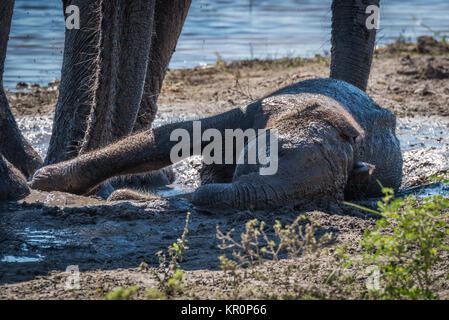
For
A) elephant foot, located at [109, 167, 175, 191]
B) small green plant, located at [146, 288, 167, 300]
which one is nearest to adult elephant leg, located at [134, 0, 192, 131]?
elephant foot, located at [109, 167, 175, 191]

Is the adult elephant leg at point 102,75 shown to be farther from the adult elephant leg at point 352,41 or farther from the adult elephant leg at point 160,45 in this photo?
the adult elephant leg at point 352,41

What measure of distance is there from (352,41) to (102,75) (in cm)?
233

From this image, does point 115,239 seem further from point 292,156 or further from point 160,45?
point 160,45

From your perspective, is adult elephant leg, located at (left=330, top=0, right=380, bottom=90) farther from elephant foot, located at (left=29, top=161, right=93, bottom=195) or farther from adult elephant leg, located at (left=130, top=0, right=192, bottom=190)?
elephant foot, located at (left=29, top=161, right=93, bottom=195)

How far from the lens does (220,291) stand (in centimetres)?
354

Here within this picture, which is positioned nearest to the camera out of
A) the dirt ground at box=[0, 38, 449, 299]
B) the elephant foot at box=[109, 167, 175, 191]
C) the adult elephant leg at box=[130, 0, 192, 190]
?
the dirt ground at box=[0, 38, 449, 299]

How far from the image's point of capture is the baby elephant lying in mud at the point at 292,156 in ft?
15.8

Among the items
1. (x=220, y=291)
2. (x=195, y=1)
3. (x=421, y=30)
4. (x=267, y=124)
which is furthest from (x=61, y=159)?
(x=195, y=1)

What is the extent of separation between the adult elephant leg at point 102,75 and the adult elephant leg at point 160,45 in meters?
0.79

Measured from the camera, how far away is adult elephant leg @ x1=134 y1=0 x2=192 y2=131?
6758mm

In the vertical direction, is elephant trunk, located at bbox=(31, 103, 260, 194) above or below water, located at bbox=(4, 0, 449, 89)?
below

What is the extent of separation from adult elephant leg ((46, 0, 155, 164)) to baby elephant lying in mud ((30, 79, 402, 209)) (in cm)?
38

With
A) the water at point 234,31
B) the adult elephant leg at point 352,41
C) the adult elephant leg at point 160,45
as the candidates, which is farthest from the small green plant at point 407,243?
the water at point 234,31
